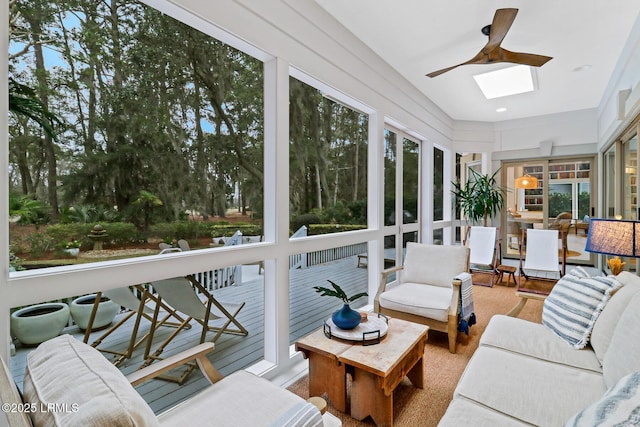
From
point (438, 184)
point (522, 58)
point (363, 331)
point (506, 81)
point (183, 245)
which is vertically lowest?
point (363, 331)

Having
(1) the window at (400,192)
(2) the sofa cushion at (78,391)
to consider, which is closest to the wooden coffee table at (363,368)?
(2) the sofa cushion at (78,391)

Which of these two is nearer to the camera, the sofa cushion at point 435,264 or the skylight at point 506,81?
the sofa cushion at point 435,264

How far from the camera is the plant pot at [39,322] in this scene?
1444 mm

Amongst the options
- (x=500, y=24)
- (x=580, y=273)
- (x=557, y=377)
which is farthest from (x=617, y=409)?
(x=500, y=24)

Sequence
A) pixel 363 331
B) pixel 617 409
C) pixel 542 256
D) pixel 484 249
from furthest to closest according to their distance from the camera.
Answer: pixel 484 249, pixel 542 256, pixel 363 331, pixel 617 409

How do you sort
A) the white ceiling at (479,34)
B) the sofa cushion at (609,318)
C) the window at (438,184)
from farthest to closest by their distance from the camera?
the window at (438,184) → the white ceiling at (479,34) → the sofa cushion at (609,318)

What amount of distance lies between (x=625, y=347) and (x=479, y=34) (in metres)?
2.87

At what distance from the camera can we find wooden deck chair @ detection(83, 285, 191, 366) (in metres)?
1.73

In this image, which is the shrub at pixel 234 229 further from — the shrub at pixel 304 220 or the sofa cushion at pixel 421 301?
the sofa cushion at pixel 421 301

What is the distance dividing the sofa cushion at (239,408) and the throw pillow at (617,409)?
82 cm

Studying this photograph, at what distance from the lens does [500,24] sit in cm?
249

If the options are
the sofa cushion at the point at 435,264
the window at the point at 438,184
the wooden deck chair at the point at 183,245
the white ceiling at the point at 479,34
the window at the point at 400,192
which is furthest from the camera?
the window at the point at 438,184

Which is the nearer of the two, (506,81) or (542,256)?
(506,81)

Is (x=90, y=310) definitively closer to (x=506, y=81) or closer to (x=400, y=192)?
(x=400, y=192)
